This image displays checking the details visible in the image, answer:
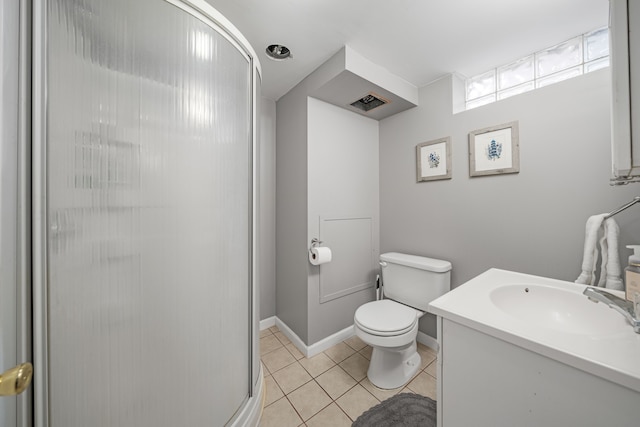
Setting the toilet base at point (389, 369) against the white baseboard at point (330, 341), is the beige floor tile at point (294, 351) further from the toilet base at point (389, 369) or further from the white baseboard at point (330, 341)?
the toilet base at point (389, 369)

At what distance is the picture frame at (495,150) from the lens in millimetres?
1442

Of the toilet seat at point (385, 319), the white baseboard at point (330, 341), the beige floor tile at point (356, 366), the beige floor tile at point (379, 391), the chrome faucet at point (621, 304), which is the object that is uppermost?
the chrome faucet at point (621, 304)

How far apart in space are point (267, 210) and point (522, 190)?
6.47ft

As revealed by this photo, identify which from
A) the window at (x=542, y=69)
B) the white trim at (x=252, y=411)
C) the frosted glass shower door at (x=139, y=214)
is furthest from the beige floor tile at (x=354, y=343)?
the window at (x=542, y=69)

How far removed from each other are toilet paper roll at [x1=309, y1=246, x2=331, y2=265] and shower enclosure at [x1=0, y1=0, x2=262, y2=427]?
810mm

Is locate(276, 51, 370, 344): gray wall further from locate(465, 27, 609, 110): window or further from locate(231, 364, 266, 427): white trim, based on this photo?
locate(465, 27, 609, 110): window

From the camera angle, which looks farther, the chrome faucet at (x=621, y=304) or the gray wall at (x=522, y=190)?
the gray wall at (x=522, y=190)

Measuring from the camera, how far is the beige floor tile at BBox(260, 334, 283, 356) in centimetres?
185

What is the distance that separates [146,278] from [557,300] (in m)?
1.70

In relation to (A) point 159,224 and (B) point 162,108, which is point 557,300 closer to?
(A) point 159,224

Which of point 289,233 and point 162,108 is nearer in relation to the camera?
point 162,108

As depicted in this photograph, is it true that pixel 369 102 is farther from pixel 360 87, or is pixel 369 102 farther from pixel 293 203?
pixel 293 203

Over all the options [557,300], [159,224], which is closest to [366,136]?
[557,300]

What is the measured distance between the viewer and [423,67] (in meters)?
1.66
